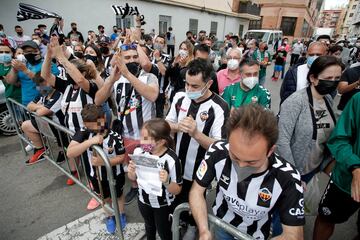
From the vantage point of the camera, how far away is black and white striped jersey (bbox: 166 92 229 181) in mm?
2193

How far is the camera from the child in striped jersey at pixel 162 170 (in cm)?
196

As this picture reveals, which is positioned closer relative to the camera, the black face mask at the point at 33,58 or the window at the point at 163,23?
the black face mask at the point at 33,58

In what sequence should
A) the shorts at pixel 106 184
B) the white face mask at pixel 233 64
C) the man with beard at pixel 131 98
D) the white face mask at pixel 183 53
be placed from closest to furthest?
1. the shorts at pixel 106 184
2. the man with beard at pixel 131 98
3. the white face mask at pixel 233 64
4. the white face mask at pixel 183 53

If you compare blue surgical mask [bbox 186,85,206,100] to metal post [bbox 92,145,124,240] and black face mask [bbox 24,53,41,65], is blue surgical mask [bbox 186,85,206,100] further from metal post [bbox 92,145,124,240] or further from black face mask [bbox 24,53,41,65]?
black face mask [bbox 24,53,41,65]

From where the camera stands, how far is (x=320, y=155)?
2326 millimetres

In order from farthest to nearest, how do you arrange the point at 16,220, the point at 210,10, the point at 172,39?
1. the point at 210,10
2. the point at 172,39
3. the point at 16,220

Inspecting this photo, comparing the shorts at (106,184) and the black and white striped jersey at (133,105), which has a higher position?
the black and white striped jersey at (133,105)

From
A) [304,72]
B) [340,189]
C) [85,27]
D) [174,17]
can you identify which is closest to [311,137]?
[340,189]

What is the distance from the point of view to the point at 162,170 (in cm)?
187

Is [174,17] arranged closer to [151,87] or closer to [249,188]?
[151,87]

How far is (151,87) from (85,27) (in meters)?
12.3

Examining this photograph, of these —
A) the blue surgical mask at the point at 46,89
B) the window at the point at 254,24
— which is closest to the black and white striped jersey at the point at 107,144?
the blue surgical mask at the point at 46,89

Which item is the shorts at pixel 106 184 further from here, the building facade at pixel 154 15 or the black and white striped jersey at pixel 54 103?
the building facade at pixel 154 15

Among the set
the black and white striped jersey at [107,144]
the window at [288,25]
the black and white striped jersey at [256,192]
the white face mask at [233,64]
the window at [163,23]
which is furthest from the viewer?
the window at [288,25]
